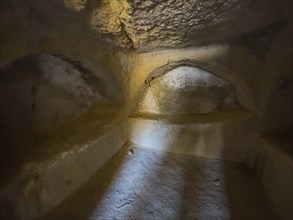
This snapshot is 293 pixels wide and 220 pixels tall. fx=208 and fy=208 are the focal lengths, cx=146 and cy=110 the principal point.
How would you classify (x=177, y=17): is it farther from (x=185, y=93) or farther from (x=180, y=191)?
(x=180, y=191)

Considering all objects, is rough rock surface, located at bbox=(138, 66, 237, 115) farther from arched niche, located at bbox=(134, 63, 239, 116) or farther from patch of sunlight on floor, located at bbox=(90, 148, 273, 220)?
patch of sunlight on floor, located at bbox=(90, 148, 273, 220)

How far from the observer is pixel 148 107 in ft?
6.17

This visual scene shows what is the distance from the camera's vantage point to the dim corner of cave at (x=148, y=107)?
1.02m

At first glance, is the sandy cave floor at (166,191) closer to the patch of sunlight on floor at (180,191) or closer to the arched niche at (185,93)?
the patch of sunlight on floor at (180,191)

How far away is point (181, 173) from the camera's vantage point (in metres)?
1.50

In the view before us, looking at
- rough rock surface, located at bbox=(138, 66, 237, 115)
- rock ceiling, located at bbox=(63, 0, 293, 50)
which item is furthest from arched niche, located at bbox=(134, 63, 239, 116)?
rock ceiling, located at bbox=(63, 0, 293, 50)

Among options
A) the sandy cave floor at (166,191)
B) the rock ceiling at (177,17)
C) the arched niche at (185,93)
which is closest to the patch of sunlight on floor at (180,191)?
the sandy cave floor at (166,191)

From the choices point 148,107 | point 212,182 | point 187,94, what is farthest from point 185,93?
point 212,182

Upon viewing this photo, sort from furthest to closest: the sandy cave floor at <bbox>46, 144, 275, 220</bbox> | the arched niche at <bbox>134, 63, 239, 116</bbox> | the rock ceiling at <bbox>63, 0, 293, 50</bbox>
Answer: the arched niche at <bbox>134, 63, 239, 116</bbox> → the sandy cave floor at <bbox>46, 144, 275, 220</bbox> → the rock ceiling at <bbox>63, 0, 293, 50</bbox>

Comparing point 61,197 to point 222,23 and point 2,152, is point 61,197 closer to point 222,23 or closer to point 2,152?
point 2,152

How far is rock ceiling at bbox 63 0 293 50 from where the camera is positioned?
99 cm

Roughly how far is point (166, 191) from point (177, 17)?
1040 millimetres

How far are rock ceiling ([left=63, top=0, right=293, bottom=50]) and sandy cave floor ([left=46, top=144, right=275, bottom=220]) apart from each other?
89cm

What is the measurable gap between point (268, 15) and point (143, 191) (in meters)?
1.22
